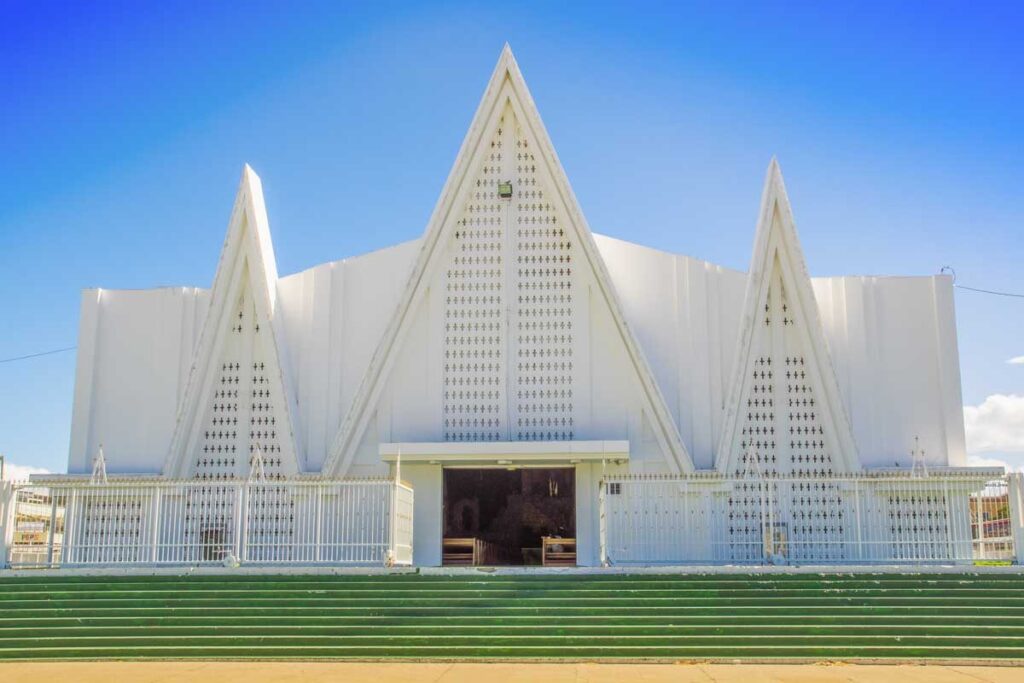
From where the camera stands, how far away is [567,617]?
1352 cm

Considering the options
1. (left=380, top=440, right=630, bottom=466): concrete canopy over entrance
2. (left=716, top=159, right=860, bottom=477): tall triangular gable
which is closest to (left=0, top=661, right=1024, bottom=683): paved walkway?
(left=380, top=440, right=630, bottom=466): concrete canopy over entrance

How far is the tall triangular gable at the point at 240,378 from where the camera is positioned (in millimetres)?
21938

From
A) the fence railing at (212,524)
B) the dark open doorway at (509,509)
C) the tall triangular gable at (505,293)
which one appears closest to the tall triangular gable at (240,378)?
the fence railing at (212,524)

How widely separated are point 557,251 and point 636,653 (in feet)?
37.6

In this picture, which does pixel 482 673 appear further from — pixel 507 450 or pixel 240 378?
pixel 240 378

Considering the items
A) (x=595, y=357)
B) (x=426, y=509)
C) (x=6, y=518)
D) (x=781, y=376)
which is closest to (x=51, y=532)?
(x=6, y=518)

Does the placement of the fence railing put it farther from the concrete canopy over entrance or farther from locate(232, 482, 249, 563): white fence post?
the concrete canopy over entrance

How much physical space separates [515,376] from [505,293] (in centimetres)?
174

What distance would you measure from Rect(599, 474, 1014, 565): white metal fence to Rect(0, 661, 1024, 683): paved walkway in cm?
574

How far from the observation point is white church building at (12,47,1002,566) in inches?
832

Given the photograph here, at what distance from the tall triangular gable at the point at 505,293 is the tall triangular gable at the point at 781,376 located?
5.10 ft

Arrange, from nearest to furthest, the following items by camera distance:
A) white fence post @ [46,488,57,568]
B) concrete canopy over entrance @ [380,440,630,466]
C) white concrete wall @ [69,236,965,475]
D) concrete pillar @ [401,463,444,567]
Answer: white fence post @ [46,488,57,568], concrete canopy over entrance @ [380,440,630,466], concrete pillar @ [401,463,444,567], white concrete wall @ [69,236,965,475]

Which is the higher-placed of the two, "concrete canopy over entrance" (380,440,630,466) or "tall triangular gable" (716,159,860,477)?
"tall triangular gable" (716,159,860,477)

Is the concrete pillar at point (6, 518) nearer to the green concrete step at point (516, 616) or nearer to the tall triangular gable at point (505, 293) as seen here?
the green concrete step at point (516, 616)
